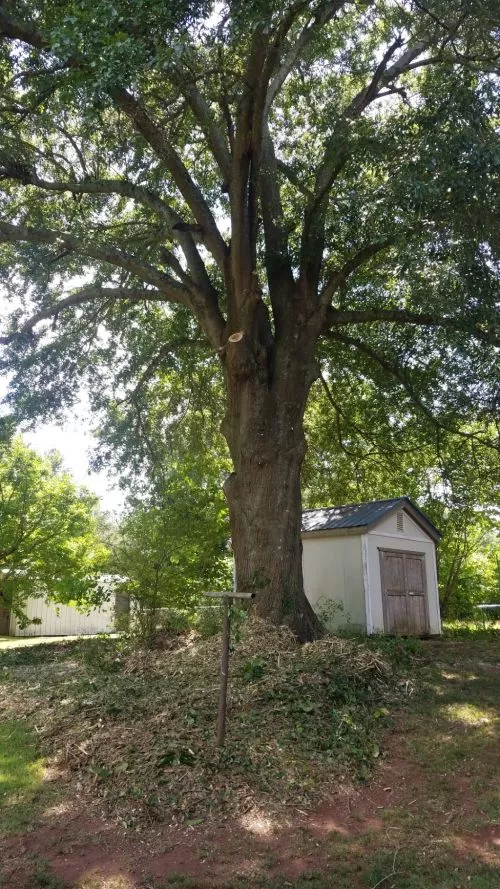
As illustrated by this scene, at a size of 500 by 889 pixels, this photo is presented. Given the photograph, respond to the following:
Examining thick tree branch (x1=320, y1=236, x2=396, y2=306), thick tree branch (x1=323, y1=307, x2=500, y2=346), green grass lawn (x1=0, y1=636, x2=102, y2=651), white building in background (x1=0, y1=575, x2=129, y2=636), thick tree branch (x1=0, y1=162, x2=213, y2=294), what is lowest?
green grass lawn (x1=0, y1=636, x2=102, y2=651)

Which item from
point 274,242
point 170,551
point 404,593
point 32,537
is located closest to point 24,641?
point 32,537

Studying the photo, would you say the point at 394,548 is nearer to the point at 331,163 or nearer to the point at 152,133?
the point at 331,163

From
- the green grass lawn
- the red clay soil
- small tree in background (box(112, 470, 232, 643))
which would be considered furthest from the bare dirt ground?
the green grass lawn

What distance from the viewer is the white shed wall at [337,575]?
13.6 metres

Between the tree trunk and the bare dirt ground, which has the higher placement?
the tree trunk

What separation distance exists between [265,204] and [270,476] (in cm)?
475

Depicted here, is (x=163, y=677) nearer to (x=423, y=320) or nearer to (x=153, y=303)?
(x=423, y=320)

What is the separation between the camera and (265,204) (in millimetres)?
11492

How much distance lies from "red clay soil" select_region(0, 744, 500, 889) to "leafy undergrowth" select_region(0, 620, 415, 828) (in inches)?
7.8

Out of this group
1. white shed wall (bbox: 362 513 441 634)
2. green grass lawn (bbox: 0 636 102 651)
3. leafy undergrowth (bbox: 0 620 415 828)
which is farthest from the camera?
green grass lawn (bbox: 0 636 102 651)

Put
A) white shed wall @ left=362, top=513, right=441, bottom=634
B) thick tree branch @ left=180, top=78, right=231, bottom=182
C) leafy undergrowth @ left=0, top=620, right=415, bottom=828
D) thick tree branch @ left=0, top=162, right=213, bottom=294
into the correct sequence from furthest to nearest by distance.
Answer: white shed wall @ left=362, top=513, right=441, bottom=634, thick tree branch @ left=0, top=162, right=213, bottom=294, thick tree branch @ left=180, top=78, right=231, bottom=182, leafy undergrowth @ left=0, top=620, right=415, bottom=828

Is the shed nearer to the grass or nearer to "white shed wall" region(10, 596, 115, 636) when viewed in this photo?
the grass

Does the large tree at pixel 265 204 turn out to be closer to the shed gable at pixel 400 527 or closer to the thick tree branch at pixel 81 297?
the thick tree branch at pixel 81 297

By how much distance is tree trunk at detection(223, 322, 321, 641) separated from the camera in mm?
9156
